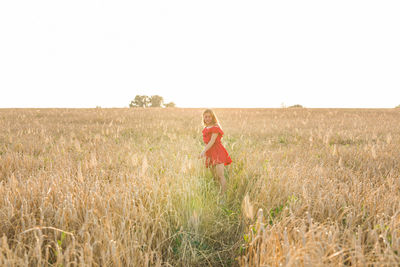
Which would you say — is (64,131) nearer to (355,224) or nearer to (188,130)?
(188,130)

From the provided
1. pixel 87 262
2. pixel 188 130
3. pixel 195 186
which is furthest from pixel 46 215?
pixel 188 130

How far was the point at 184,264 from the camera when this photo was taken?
5.60 feet

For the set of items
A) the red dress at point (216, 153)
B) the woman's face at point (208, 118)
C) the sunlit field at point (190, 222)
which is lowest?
the sunlit field at point (190, 222)

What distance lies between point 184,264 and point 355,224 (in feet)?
5.08

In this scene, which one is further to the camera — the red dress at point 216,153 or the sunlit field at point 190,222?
the red dress at point 216,153

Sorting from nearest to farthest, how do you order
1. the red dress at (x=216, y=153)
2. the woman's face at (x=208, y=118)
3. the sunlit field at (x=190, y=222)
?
the sunlit field at (x=190, y=222)
the red dress at (x=216, y=153)
the woman's face at (x=208, y=118)
